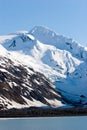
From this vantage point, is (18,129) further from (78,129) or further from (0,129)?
(78,129)

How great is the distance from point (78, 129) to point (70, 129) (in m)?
2.31

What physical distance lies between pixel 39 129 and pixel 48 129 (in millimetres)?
2709

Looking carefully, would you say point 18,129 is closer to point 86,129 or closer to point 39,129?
point 39,129

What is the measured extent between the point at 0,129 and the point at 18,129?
5547 millimetres

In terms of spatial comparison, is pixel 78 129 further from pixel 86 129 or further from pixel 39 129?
pixel 39 129

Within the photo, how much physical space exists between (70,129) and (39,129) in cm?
906

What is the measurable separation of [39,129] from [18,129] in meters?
6.88

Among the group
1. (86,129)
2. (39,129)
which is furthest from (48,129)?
(86,129)

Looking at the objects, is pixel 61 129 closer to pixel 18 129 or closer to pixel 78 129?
pixel 78 129

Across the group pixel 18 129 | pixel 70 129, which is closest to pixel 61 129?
pixel 70 129

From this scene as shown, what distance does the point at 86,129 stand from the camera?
387 feet

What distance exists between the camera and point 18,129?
12275 cm

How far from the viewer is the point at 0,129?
4754 inches

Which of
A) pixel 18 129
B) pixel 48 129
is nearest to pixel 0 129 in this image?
pixel 18 129
